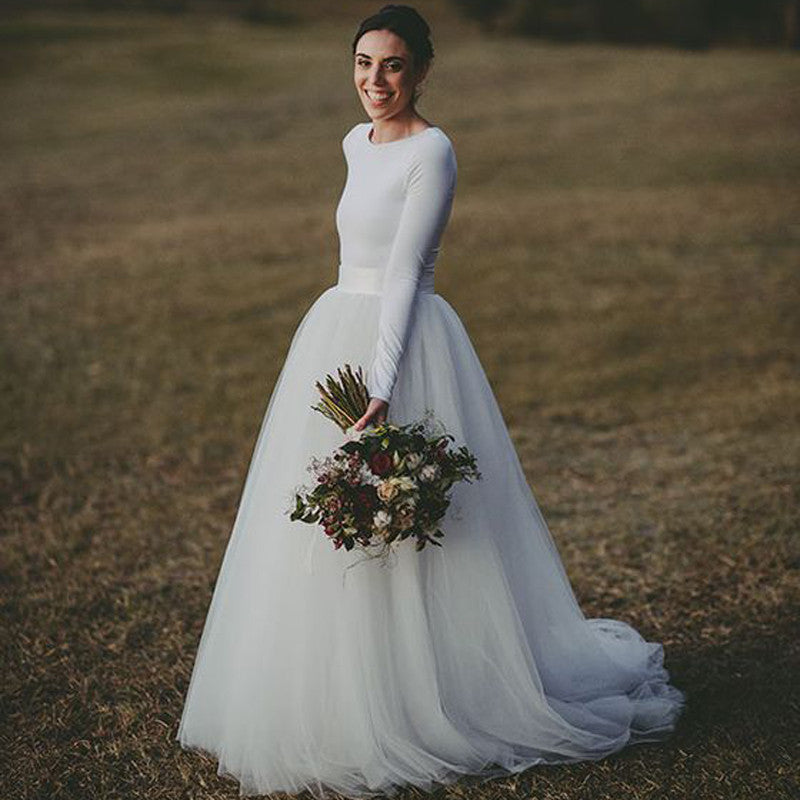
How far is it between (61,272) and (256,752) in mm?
12513

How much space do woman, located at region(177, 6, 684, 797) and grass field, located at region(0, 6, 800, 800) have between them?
229mm

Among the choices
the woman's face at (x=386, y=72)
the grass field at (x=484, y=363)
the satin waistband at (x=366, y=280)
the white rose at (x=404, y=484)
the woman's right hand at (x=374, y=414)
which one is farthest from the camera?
the grass field at (x=484, y=363)

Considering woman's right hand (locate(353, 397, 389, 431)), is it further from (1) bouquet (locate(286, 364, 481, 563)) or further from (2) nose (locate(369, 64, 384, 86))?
(2) nose (locate(369, 64, 384, 86))

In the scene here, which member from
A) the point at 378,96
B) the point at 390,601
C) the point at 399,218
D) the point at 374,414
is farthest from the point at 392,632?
the point at 378,96

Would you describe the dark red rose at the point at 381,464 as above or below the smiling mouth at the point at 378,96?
below

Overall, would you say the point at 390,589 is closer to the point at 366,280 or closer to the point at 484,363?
the point at 366,280

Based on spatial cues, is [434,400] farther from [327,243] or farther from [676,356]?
[327,243]

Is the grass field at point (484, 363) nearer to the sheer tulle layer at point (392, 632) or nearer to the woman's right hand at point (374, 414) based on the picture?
the sheer tulle layer at point (392, 632)

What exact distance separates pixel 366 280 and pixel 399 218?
11.6 inches

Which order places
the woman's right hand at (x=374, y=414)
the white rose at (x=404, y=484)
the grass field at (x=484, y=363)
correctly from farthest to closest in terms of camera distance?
the grass field at (x=484, y=363) → the woman's right hand at (x=374, y=414) → the white rose at (x=404, y=484)

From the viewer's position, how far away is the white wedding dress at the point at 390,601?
3.98 metres

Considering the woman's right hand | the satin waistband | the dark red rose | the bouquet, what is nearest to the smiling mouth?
the satin waistband

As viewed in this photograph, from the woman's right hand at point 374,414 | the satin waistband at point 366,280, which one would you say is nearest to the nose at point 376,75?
the satin waistband at point 366,280

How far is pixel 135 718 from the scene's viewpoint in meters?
4.82
